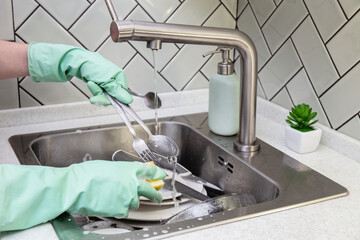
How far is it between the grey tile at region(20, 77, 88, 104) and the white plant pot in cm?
60

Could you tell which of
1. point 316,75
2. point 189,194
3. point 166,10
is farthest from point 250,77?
point 166,10

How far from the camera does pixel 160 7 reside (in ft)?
4.40

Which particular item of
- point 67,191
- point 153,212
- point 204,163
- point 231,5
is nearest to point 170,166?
point 204,163

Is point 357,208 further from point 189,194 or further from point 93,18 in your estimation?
point 93,18

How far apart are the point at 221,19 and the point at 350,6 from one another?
481mm

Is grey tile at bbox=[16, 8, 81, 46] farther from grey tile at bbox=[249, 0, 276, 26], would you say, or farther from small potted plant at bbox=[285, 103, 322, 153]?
small potted plant at bbox=[285, 103, 322, 153]

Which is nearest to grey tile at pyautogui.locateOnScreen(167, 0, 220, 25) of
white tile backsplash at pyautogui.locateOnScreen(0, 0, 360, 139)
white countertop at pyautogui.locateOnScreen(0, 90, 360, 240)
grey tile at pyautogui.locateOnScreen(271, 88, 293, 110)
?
white tile backsplash at pyautogui.locateOnScreen(0, 0, 360, 139)

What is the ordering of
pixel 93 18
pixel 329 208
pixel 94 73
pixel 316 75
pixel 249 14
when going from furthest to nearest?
pixel 249 14 → pixel 93 18 → pixel 316 75 → pixel 94 73 → pixel 329 208

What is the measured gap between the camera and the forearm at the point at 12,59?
3.44 ft

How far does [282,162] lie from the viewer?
3.40 feet

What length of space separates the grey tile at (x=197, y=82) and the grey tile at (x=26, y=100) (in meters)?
0.46

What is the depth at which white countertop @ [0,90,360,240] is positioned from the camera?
2.47 ft

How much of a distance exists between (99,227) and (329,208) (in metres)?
0.45

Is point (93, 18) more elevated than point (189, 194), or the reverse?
point (93, 18)
